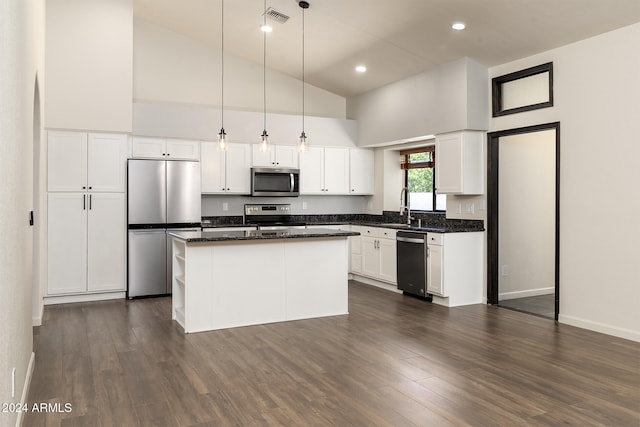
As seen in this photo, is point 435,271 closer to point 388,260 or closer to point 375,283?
point 388,260

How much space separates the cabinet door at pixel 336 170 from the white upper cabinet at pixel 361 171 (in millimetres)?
97

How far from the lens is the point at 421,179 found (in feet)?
24.4

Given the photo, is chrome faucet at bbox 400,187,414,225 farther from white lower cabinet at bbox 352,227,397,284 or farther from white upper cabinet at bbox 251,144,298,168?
white upper cabinet at bbox 251,144,298,168

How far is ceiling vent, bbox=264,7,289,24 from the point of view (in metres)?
5.73

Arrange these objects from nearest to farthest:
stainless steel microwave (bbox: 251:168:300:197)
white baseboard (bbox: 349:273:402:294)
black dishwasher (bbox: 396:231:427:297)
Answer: black dishwasher (bbox: 396:231:427:297), white baseboard (bbox: 349:273:402:294), stainless steel microwave (bbox: 251:168:300:197)

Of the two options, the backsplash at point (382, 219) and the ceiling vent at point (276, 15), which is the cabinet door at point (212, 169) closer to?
the backsplash at point (382, 219)

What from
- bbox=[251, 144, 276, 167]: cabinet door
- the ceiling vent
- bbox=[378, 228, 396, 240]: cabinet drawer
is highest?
the ceiling vent

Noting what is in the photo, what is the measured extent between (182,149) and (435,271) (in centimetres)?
388

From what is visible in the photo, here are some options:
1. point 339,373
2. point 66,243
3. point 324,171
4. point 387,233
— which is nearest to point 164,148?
point 66,243

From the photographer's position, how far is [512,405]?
9.50 ft

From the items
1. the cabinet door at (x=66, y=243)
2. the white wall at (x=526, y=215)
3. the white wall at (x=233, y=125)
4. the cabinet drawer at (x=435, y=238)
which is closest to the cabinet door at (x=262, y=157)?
the white wall at (x=233, y=125)

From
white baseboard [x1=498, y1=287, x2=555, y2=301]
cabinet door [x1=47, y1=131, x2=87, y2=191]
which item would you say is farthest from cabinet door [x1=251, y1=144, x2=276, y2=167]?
white baseboard [x1=498, y1=287, x2=555, y2=301]

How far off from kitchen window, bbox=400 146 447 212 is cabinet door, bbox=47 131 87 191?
4.73 m

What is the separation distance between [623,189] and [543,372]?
6.66 feet
